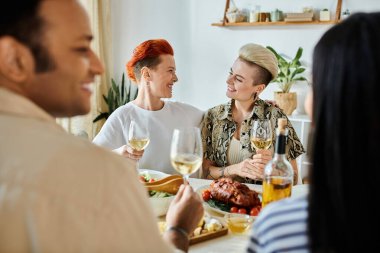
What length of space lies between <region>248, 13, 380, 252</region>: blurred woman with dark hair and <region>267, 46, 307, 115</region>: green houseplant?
352 centimetres

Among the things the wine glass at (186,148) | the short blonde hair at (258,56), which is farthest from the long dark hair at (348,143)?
the short blonde hair at (258,56)

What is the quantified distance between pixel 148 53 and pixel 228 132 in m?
0.61

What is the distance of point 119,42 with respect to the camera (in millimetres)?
4621

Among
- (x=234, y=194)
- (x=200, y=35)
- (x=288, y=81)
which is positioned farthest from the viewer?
(x=200, y=35)

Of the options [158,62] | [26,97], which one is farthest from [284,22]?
[26,97]

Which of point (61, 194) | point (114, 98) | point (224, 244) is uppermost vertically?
point (61, 194)

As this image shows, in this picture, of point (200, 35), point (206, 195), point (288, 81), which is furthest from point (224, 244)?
point (200, 35)

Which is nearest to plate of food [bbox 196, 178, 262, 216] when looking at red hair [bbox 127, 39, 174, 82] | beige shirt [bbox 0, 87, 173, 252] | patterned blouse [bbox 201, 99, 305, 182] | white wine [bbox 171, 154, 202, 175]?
white wine [bbox 171, 154, 202, 175]

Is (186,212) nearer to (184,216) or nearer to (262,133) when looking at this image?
(184,216)

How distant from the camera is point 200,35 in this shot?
4.98 meters

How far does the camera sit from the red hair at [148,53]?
248 cm

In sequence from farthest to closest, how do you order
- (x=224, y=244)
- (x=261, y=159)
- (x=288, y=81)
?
1. (x=288, y=81)
2. (x=261, y=159)
3. (x=224, y=244)

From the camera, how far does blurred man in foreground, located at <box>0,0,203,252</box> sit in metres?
0.72

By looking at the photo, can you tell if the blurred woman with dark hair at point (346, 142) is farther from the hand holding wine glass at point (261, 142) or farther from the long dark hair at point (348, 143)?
the hand holding wine glass at point (261, 142)
